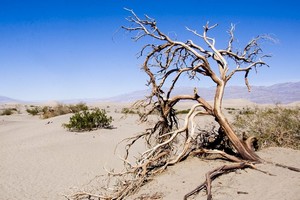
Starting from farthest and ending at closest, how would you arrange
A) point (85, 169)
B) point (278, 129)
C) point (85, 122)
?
point (85, 122) → point (85, 169) → point (278, 129)

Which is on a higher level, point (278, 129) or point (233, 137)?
point (233, 137)

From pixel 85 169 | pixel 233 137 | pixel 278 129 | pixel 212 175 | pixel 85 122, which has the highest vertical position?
pixel 233 137

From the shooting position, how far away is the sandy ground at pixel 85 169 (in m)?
4.95

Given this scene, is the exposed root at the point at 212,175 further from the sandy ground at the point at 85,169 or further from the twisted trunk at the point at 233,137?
the twisted trunk at the point at 233,137

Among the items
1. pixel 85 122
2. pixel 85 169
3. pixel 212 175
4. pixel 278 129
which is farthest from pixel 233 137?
pixel 85 122

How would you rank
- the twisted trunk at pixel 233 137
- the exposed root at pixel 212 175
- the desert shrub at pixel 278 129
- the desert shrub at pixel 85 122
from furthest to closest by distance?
the desert shrub at pixel 85 122 < the desert shrub at pixel 278 129 < the twisted trunk at pixel 233 137 < the exposed root at pixel 212 175

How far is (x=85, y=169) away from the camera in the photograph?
35.2 feet

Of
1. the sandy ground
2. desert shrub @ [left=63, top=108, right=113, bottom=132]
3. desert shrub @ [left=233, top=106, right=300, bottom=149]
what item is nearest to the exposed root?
the sandy ground

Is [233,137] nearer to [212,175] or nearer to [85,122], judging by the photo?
[212,175]

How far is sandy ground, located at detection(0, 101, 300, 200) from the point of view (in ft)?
16.2

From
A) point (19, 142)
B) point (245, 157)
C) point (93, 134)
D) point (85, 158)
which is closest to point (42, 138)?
point (19, 142)

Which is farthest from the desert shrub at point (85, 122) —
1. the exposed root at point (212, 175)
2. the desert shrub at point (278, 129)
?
the exposed root at point (212, 175)

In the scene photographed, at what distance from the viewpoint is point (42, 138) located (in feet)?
49.6

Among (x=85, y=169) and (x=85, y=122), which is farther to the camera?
(x=85, y=122)
